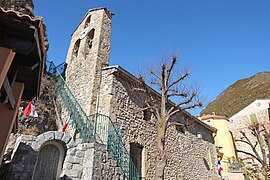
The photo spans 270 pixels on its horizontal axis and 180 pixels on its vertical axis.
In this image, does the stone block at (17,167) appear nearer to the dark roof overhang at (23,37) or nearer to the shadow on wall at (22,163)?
the shadow on wall at (22,163)

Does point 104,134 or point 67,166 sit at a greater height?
point 104,134

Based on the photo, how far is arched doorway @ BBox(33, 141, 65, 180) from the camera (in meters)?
6.02

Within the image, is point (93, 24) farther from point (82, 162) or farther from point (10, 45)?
point (10, 45)

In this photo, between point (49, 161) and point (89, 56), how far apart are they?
19.3ft

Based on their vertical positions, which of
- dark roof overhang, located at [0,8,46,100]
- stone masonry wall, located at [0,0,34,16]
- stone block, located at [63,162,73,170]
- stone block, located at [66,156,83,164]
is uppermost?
stone masonry wall, located at [0,0,34,16]

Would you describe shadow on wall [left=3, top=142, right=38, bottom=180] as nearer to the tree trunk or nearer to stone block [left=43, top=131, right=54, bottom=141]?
stone block [left=43, top=131, right=54, bottom=141]

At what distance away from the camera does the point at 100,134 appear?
763 cm

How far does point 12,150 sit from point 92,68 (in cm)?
506

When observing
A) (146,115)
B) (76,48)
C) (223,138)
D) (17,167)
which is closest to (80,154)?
(17,167)

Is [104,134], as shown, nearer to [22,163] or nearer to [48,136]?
[48,136]

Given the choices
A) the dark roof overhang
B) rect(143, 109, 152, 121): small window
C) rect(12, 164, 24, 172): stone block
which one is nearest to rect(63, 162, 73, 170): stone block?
rect(12, 164, 24, 172): stone block

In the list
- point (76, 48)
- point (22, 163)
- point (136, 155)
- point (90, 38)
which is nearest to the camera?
point (22, 163)

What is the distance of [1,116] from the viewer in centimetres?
331

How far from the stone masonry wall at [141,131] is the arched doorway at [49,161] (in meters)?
2.43
